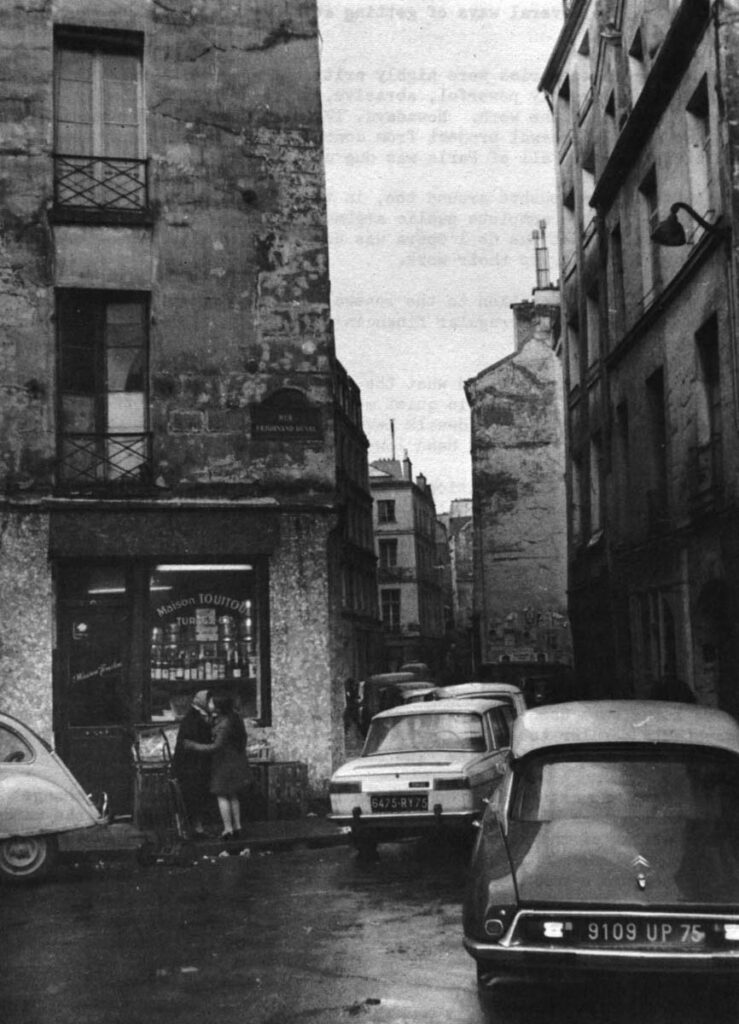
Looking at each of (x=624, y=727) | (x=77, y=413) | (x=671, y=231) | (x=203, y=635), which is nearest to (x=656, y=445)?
(x=671, y=231)

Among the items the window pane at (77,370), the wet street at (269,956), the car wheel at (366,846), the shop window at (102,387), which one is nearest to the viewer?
the wet street at (269,956)

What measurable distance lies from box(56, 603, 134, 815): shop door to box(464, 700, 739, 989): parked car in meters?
9.04

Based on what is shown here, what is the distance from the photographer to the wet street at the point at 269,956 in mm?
6059

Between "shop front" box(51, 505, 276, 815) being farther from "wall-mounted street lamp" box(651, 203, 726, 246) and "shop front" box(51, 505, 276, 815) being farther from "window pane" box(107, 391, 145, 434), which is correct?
"wall-mounted street lamp" box(651, 203, 726, 246)

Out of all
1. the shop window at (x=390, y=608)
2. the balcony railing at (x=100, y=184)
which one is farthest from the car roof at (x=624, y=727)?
the shop window at (x=390, y=608)

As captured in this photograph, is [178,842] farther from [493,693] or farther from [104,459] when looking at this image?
[104,459]

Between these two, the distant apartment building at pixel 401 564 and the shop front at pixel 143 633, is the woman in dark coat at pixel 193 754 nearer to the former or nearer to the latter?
the shop front at pixel 143 633

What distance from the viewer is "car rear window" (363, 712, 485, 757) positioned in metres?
11.9

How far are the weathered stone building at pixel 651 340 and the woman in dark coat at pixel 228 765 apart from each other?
492 centimetres

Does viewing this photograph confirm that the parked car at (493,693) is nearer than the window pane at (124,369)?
Yes

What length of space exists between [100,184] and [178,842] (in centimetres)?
897

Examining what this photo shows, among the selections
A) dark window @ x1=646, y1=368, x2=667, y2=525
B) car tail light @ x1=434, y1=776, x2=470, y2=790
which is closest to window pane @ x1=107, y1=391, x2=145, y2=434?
car tail light @ x1=434, y1=776, x2=470, y2=790

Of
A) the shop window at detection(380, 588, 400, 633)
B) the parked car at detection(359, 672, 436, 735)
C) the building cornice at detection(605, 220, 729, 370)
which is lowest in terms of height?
the parked car at detection(359, 672, 436, 735)

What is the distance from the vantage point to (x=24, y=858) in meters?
10.8
